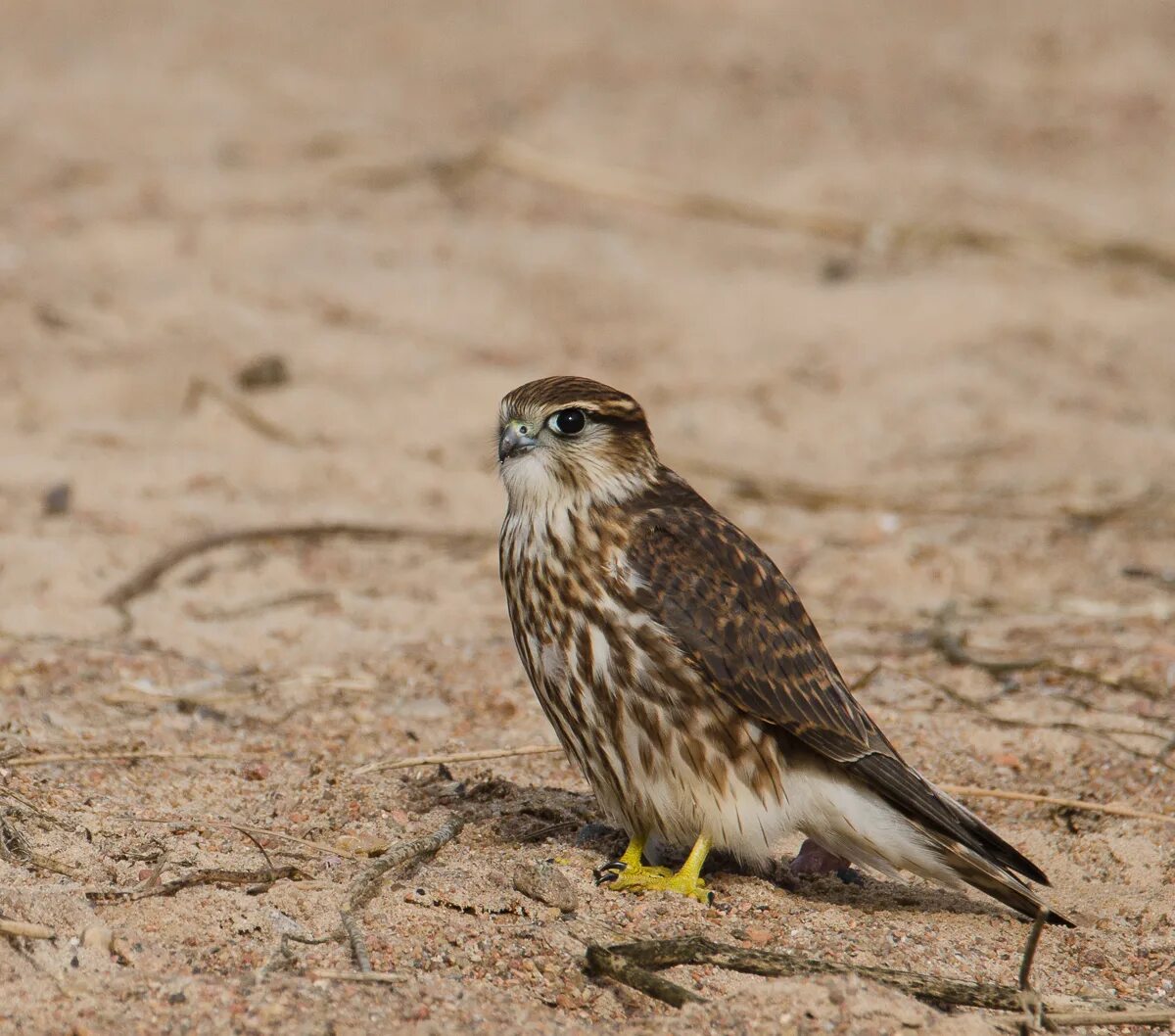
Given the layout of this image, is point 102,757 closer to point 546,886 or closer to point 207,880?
point 207,880

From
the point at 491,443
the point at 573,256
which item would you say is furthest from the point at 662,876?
the point at 573,256

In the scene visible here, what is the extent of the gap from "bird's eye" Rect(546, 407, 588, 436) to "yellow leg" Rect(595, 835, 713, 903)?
0.93 metres

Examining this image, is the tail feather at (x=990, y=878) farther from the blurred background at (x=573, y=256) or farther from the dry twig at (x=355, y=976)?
the blurred background at (x=573, y=256)

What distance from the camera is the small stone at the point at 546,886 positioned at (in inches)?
128

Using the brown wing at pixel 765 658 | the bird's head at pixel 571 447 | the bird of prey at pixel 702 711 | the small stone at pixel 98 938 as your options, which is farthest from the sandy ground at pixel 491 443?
the bird's head at pixel 571 447

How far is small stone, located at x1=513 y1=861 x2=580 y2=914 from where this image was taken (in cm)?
324

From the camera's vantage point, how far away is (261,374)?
6.73 meters

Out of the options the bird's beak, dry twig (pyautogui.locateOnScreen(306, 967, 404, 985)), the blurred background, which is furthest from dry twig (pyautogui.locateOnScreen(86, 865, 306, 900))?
the blurred background

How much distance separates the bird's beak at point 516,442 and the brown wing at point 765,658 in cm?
32

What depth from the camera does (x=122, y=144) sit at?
877 centimetres

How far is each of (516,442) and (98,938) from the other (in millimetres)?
1423

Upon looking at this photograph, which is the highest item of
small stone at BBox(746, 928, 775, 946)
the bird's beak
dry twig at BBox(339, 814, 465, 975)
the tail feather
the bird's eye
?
the bird's eye

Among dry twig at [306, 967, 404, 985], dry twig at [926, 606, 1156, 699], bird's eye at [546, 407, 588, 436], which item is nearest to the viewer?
dry twig at [306, 967, 404, 985]

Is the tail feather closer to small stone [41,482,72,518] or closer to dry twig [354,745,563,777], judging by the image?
dry twig [354,745,563,777]
